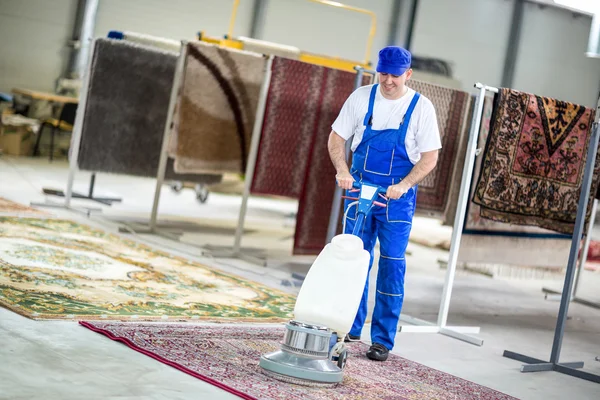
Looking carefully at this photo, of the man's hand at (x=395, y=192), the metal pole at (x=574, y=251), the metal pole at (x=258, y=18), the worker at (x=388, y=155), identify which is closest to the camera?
the man's hand at (x=395, y=192)

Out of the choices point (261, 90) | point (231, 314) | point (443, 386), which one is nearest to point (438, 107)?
point (261, 90)

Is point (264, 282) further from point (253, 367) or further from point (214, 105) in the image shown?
point (253, 367)

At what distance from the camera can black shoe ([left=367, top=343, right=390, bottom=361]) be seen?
456cm

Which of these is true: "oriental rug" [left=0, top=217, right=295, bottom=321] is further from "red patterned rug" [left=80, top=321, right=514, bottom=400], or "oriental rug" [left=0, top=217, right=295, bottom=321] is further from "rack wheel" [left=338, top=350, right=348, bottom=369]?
"rack wheel" [left=338, top=350, right=348, bottom=369]

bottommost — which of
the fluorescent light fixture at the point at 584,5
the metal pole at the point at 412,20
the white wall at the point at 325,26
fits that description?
the white wall at the point at 325,26

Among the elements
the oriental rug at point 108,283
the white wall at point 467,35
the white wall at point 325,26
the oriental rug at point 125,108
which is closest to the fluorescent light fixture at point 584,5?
the white wall at point 467,35

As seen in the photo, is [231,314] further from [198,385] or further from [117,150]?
[117,150]

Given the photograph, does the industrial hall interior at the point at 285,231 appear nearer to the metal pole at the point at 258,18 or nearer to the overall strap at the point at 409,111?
the overall strap at the point at 409,111

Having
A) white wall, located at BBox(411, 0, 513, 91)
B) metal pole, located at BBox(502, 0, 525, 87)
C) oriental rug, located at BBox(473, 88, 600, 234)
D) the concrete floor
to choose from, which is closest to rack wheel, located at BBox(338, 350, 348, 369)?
the concrete floor

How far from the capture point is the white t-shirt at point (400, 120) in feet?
14.8

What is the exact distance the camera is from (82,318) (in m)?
4.34

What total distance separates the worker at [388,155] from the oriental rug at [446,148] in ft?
6.86

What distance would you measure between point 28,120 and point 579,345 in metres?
8.57

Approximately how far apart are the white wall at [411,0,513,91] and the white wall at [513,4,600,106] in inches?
19.8
